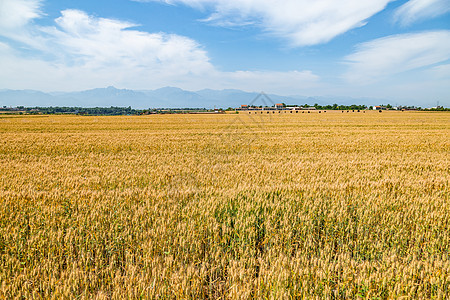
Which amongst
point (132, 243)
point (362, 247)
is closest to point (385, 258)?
point (362, 247)

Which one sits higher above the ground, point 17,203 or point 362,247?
point 17,203

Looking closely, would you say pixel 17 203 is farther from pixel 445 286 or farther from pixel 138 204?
pixel 445 286

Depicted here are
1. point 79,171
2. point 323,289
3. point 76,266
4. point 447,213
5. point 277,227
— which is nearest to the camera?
point 323,289

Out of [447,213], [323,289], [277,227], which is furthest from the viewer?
[447,213]

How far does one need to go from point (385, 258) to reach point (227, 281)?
2263 millimetres

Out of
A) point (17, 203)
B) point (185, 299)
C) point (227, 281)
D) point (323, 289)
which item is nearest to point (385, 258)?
point (323, 289)

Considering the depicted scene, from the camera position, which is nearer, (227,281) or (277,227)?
(227,281)

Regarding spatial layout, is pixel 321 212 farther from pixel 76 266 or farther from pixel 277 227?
pixel 76 266

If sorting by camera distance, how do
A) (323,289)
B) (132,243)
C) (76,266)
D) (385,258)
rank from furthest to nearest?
(132,243)
(385,258)
(76,266)
(323,289)

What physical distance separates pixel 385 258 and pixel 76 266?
13.7ft

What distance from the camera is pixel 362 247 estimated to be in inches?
147

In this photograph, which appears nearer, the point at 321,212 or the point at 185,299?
the point at 185,299

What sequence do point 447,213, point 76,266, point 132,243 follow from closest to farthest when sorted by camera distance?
point 76,266, point 132,243, point 447,213

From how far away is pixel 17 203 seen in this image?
4945 mm
